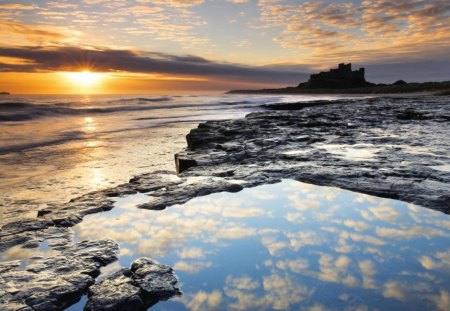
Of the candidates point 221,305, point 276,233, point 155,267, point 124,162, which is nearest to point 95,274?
point 155,267

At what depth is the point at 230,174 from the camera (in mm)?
5246

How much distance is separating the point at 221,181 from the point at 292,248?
7.19 feet

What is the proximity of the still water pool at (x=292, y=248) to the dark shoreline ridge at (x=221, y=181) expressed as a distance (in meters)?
0.17

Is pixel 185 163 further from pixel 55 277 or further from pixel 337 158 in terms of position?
pixel 55 277

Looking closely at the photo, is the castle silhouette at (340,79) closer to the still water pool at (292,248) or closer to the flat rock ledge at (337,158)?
the flat rock ledge at (337,158)

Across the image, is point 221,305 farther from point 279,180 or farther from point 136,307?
point 279,180

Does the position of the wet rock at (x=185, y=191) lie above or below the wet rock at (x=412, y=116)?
below

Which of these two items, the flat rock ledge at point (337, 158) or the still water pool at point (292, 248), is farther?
the flat rock ledge at point (337, 158)

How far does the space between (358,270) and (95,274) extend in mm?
1950

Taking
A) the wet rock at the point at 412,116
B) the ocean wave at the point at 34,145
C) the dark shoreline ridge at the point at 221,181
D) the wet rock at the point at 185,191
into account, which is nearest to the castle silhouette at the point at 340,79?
the wet rock at the point at 412,116

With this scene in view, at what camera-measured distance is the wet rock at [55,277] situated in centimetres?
223

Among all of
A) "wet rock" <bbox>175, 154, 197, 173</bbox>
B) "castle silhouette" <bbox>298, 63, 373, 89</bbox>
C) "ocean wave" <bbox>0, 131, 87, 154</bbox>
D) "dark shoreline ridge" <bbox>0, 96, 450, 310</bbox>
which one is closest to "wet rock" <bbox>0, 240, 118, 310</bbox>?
"dark shoreline ridge" <bbox>0, 96, 450, 310</bbox>

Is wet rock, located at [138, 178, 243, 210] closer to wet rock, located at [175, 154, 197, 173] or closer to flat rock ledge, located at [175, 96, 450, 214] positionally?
flat rock ledge, located at [175, 96, 450, 214]

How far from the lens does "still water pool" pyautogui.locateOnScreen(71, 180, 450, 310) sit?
212 cm
